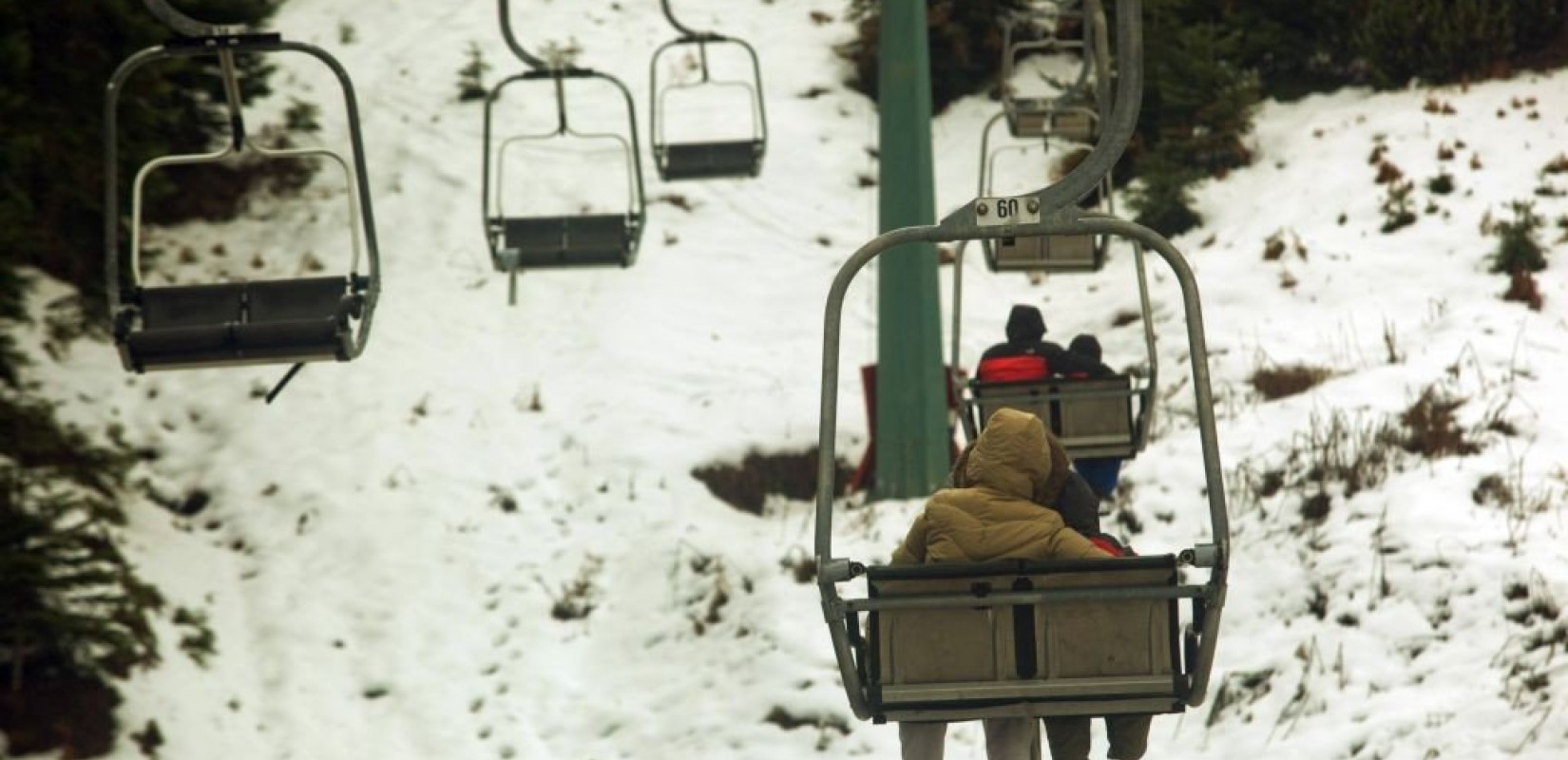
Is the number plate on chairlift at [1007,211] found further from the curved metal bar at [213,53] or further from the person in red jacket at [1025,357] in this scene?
the person in red jacket at [1025,357]

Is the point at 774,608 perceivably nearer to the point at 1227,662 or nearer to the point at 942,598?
the point at 1227,662

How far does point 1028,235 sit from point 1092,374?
4681mm

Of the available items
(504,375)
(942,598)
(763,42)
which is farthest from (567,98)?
(942,598)

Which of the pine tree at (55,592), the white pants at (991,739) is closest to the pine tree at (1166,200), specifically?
the pine tree at (55,592)

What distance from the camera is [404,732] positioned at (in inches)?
381

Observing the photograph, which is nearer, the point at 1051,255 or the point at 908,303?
the point at 1051,255

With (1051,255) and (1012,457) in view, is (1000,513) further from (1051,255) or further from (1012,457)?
(1051,255)

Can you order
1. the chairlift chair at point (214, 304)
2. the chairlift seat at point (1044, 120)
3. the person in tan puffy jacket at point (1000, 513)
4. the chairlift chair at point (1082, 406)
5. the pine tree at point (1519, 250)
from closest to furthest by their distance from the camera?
the person in tan puffy jacket at point (1000, 513) → the chairlift chair at point (214, 304) → the chairlift chair at point (1082, 406) → the chairlift seat at point (1044, 120) → the pine tree at point (1519, 250)

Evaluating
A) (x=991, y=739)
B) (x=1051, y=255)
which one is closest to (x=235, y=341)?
(x=991, y=739)

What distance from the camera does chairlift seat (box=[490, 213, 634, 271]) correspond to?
33.2 feet

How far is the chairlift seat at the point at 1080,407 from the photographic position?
8688 mm

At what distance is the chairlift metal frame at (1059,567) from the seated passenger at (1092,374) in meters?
4.25

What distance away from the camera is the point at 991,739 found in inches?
230

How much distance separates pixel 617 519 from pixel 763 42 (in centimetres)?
918
